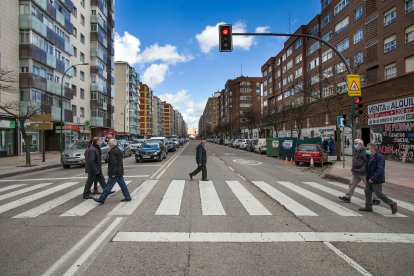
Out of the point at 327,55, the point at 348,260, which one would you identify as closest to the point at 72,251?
the point at 348,260

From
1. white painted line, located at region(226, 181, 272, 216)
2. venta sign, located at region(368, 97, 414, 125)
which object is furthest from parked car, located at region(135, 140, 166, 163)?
venta sign, located at region(368, 97, 414, 125)

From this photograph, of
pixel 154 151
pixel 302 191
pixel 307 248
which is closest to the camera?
pixel 307 248

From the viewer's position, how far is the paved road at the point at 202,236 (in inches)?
157

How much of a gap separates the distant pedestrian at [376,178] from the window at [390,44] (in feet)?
86.5

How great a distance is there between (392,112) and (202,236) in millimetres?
22475

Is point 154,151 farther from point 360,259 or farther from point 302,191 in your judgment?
point 360,259

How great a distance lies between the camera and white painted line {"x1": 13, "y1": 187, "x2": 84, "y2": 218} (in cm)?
680

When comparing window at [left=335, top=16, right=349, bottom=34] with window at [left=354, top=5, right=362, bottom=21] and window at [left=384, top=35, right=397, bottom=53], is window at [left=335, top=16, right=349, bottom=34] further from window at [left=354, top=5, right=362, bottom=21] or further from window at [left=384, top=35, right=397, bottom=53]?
window at [left=384, top=35, right=397, bottom=53]

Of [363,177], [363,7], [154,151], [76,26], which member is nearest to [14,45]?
[76,26]

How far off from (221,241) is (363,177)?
4875mm

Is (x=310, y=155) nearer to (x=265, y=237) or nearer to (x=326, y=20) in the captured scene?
(x=265, y=237)

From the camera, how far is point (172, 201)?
8141 millimetres

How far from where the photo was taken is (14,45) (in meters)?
30.6

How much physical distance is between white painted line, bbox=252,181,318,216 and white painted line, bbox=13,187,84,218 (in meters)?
5.45
